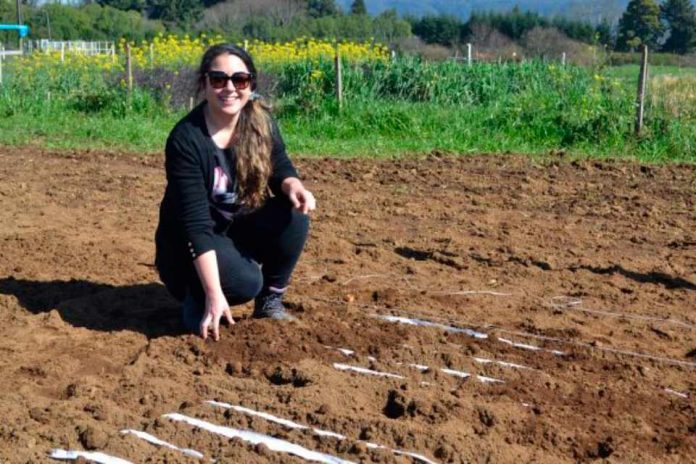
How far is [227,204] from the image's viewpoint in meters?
4.53

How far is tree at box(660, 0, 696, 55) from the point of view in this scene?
44.5 meters

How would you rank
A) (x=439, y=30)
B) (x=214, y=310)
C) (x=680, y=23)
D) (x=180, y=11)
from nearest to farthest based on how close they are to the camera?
1. (x=214, y=310)
2. (x=680, y=23)
3. (x=439, y=30)
4. (x=180, y=11)

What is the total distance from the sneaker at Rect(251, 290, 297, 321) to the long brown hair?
1.61ft

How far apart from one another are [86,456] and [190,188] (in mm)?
1363

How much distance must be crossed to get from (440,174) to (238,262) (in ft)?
17.4

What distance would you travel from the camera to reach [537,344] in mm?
4613

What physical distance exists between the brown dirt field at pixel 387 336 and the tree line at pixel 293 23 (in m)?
32.8

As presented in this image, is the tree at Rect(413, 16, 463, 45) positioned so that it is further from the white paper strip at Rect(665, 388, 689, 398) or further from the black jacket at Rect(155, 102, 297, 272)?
the white paper strip at Rect(665, 388, 689, 398)

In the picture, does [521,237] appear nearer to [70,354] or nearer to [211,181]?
[211,181]

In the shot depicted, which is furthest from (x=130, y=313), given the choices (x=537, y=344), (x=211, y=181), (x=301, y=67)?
(x=301, y=67)

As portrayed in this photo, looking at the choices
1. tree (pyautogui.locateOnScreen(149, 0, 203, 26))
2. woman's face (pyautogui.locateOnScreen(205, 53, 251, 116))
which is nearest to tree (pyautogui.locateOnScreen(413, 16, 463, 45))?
tree (pyautogui.locateOnScreen(149, 0, 203, 26))

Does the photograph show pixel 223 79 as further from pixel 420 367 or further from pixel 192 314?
pixel 420 367

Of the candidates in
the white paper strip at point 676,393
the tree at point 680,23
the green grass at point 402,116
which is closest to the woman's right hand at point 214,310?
the white paper strip at point 676,393

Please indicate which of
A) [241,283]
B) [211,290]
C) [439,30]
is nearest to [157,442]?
[211,290]
